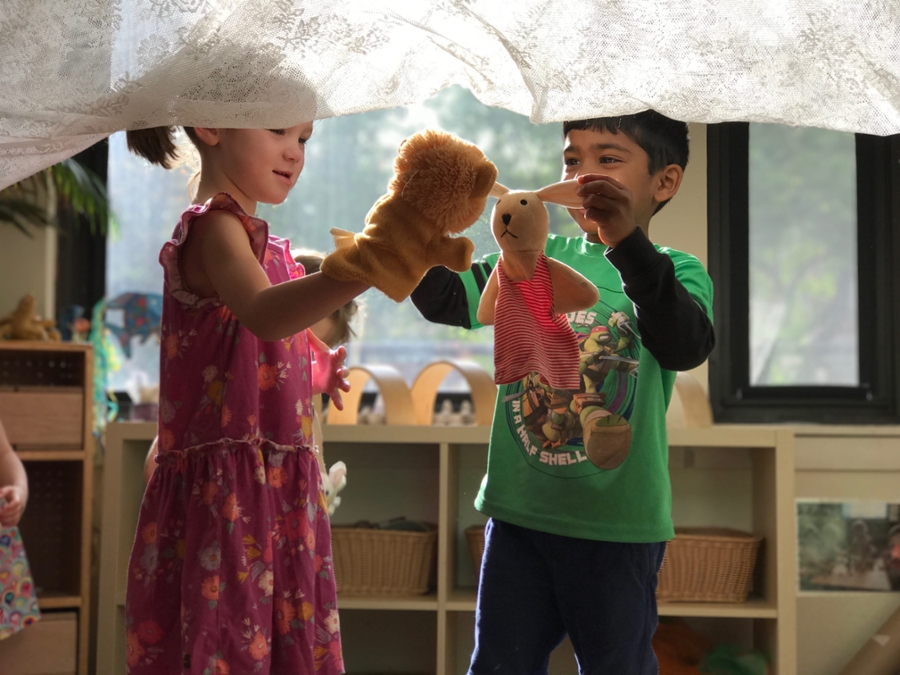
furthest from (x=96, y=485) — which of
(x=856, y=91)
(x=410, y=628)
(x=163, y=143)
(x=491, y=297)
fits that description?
(x=856, y=91)

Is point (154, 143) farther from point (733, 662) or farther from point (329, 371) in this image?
point (733, 662)

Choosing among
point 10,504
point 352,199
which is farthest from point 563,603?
point 352,199

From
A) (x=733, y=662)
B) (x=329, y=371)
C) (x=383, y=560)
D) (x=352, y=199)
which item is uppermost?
(x=352, y=199)

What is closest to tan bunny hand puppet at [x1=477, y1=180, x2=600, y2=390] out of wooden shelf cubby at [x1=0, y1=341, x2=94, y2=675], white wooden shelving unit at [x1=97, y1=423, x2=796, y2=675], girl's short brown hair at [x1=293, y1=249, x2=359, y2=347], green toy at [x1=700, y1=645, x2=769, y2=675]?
girl's short brown hair at [x1=293, y1=249, x2=359, y2=347]

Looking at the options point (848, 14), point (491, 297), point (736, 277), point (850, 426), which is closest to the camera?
point (848, 14)

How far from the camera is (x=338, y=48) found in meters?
0.58

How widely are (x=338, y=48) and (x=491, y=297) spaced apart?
7.9 inches

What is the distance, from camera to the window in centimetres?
174

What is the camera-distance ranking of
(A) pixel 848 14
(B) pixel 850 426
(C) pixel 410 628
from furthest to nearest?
(B) pixel 850 426 → (C) pixel 410 628 → (A) pixel 848 14

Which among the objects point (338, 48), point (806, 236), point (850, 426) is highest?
point (806, 236)

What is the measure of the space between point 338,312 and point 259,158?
0.70ft

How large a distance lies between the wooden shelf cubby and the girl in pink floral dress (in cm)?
102

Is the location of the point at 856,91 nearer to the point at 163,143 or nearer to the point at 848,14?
the point at 848,14

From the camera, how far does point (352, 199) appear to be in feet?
6.11
